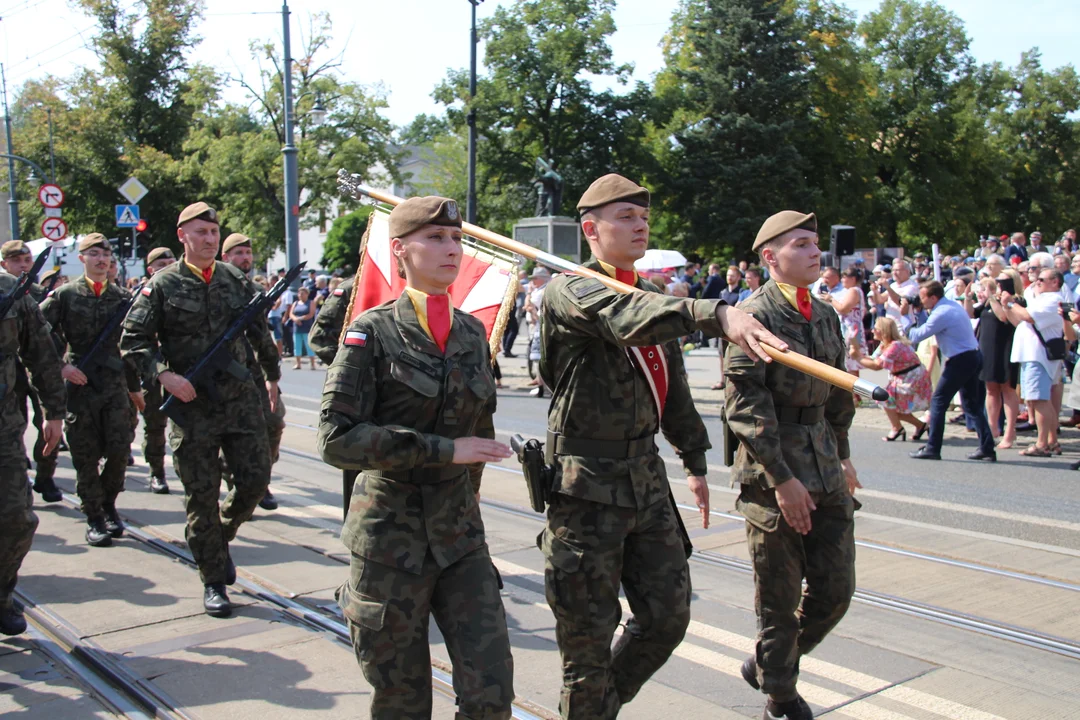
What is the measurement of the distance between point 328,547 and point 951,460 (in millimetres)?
6180

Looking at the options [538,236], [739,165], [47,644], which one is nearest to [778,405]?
[47,644]

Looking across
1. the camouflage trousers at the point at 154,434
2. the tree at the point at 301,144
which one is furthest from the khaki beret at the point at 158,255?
the tree at the point at 301,144

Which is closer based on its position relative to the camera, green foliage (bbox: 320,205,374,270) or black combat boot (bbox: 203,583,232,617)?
black combat boot (bbox: 203,583,232,617)

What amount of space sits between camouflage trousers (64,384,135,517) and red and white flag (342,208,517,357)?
2.13 metres

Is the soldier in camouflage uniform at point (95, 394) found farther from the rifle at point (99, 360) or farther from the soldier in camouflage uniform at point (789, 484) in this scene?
the soldier in camouflage uniform at point (789, 484)

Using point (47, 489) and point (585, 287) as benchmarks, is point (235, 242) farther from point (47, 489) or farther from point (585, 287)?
point (585, 287)

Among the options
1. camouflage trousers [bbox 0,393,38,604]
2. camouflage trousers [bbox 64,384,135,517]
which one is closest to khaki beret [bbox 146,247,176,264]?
camouflage trousers [bbox 64,384,135,517]

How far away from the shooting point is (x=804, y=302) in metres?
4.13

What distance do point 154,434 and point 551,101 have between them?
34.5 metres

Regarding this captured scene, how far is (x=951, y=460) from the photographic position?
9.97 meters

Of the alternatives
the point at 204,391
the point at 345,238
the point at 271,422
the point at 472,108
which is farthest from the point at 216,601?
the point at 345,238

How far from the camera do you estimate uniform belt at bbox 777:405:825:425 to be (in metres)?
3.98

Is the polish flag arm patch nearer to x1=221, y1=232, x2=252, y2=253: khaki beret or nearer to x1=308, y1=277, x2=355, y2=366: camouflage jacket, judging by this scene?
x1=308, y1=277, x2=355, y2=366: camouflage jacket

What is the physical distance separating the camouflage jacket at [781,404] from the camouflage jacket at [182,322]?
9.30ft
